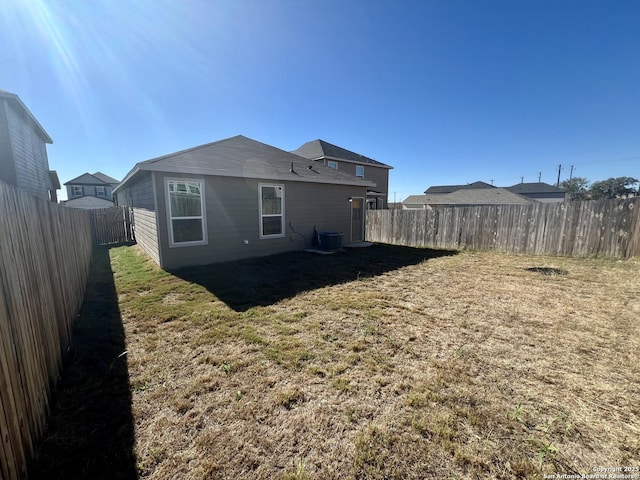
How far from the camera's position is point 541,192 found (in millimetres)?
40969

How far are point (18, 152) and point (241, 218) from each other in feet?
35.0

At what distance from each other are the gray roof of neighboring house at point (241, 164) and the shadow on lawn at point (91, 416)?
4.26m

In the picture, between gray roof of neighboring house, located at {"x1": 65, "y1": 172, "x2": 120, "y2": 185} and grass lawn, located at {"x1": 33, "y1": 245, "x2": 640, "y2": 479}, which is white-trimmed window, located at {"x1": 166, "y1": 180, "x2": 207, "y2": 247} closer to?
grass lawn, located at {"x1": 33, "y1": 245, "x2": 640, "y2": 479}

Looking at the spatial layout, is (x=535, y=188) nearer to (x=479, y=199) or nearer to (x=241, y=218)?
(x=479, y=199)

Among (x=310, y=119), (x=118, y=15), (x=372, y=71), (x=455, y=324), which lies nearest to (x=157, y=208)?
(x=118, y=15)

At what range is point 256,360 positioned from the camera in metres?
2.71

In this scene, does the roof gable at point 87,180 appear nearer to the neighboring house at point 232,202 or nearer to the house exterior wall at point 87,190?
the house exterior wall at point 87,190

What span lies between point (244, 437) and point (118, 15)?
8.01 m

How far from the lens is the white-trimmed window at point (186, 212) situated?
6.49 m

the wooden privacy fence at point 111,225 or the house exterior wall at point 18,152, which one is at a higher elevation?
the house exterior wall at point 18,152

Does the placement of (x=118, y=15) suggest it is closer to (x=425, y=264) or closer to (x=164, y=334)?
(x=164, y=334)

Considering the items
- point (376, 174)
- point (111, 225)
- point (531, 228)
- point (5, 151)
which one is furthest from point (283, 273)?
point (376, 174)

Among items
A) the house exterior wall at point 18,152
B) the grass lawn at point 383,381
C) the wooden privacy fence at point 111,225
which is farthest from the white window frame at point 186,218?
the wooden privacy fence at point 111,225

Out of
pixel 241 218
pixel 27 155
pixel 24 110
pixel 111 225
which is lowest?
pixel 111 225
